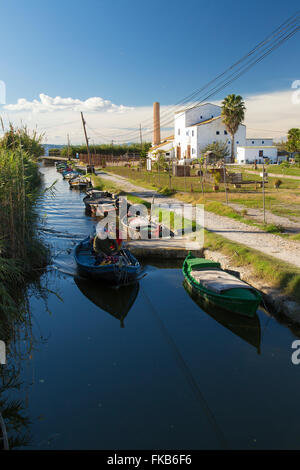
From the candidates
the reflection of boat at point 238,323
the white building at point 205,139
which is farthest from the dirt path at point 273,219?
the white building at point 205,139

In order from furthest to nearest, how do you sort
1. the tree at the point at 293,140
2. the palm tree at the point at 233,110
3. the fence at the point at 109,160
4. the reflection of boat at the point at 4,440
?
the fence at the point at 109,160 → the tree at the point at 293,140 → the palm tree at the point at 233,110 → the reflection of boat at the point at 4,440

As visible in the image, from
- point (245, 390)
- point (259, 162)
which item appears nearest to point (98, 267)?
point (245, 390)

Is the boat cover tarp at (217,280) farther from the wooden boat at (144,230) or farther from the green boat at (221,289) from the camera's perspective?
the wooden boat at (144,230)

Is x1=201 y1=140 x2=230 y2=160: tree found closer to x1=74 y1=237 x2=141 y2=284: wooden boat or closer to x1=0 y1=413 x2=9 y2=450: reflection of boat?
x1=74 y1=237 x2=141 y2=284: wooden boat

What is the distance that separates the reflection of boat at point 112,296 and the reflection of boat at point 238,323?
2899 mm

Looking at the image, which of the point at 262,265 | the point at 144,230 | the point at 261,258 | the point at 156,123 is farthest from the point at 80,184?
the point at 156,123

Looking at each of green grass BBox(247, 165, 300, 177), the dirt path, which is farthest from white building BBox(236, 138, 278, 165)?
the dirt path

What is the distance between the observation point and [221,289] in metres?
12.1

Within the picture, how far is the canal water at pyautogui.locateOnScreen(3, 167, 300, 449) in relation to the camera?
23.8ft

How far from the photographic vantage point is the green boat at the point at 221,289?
11633 mm

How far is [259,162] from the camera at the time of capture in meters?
64.1

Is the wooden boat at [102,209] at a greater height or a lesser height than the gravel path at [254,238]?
greater
